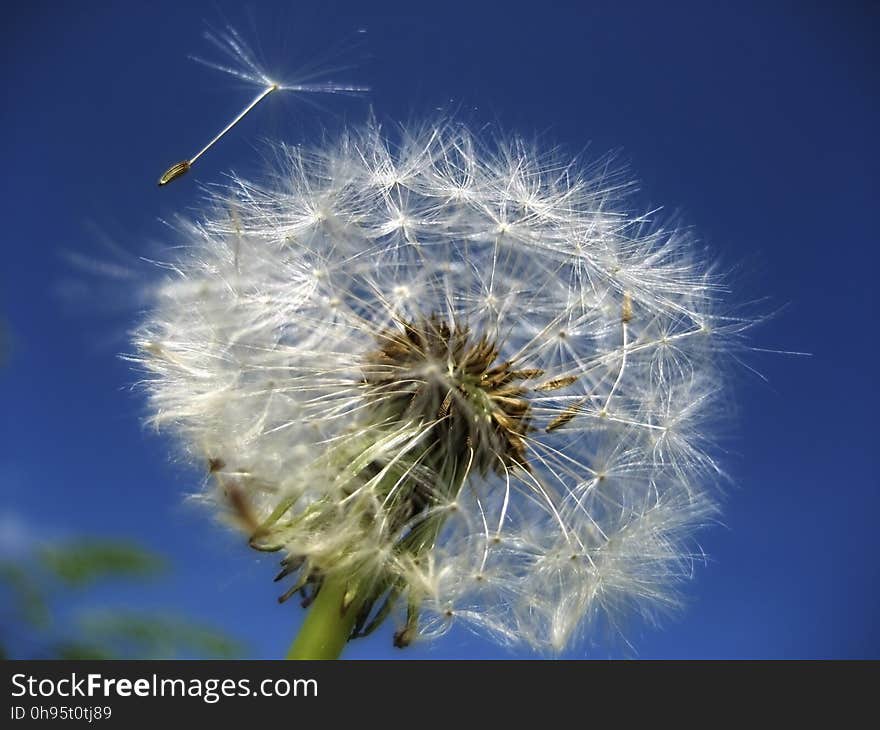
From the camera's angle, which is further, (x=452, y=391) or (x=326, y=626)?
(x=452, y=391)

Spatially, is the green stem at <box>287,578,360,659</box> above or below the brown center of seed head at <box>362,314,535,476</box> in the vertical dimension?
below

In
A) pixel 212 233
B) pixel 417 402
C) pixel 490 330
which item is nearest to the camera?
pixel 417 402

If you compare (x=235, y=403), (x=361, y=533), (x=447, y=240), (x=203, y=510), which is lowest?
(x=361, y=533)

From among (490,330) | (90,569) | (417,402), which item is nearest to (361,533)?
(417,402)

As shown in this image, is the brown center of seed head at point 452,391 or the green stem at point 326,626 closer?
the green stem at point 326,626

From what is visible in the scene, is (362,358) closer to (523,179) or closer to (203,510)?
(203,510)

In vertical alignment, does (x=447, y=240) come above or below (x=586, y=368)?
above

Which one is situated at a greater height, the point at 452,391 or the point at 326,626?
the point at 452,391

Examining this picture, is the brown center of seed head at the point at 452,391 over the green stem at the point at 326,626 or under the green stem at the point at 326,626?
over
